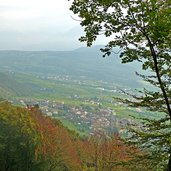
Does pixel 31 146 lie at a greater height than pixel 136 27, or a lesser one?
lesser

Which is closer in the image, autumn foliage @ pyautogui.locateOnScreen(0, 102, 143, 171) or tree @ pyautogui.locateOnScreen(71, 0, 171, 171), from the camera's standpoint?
tree @ pyautogui.locateOnScreen(71, 0, 171, 171)

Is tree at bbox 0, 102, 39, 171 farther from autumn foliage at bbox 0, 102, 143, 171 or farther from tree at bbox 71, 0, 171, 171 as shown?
tree at bbox 71, 0, 171, 171

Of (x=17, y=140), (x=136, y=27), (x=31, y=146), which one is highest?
(x=136, y=27)

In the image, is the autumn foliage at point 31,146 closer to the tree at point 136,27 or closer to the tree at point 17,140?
the tree at point 17,140

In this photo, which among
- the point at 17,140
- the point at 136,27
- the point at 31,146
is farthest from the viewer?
the point at 31,146

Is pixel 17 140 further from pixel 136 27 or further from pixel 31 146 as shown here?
pixel 136 27

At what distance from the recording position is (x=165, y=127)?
14742mm

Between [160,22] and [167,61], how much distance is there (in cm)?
270

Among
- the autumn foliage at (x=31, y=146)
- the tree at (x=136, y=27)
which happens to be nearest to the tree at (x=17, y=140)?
the autumn foliage at (x=31, y=146)

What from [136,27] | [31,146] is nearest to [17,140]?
[31,146]

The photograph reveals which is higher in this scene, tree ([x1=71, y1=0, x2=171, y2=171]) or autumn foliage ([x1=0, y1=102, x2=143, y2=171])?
tree ([x1=71, y1=0, x2=171, y2=171])

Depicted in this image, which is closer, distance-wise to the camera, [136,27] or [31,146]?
[136,27]

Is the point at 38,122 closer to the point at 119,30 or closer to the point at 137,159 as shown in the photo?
the point at 137,159

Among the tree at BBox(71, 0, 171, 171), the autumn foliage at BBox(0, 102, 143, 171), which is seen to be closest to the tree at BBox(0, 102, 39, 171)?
the autumn foliage at BBox(0, 102, 143, 171)
